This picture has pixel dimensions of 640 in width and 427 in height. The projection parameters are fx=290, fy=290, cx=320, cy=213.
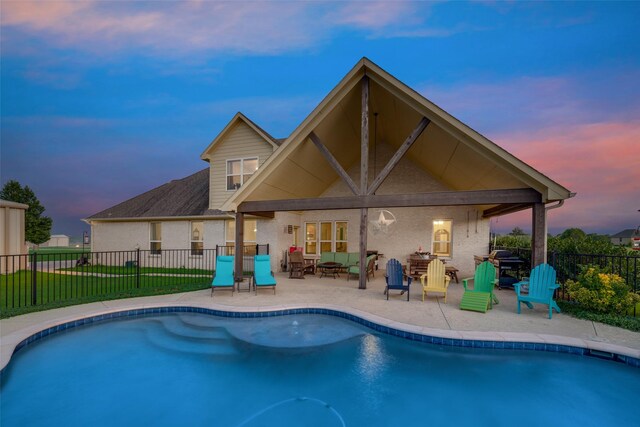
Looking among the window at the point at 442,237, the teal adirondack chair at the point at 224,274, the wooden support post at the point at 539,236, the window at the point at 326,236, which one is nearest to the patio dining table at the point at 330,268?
the window at the point at 326,236

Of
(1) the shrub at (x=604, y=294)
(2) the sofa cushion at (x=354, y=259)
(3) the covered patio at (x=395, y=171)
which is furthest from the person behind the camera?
(2) the sofa cushion at (x=354, y=259)

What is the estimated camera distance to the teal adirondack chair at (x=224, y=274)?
9.07 metres

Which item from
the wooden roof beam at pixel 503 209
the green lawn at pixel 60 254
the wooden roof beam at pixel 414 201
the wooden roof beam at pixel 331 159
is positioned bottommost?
the green lawn at pixel 60 254

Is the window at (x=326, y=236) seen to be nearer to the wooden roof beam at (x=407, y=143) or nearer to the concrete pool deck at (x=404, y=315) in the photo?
the concrete pool deck at (x=404, y=315)

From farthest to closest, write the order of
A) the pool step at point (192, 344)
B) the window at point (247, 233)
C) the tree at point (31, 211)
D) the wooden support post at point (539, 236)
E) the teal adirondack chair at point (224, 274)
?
the tree at point (31, 211) → the window at point (247, 233) → the teal adirondack chair at point (224, 274) → the wooden support post at point (539, 236) → the pool step at point (192, 344)

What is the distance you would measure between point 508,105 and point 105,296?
19503 mm

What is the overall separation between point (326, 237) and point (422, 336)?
33.9 feet

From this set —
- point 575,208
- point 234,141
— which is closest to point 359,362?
point 234,141

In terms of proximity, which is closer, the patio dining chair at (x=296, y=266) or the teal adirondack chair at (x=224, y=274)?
the teal adirondack chair at (x=224, y=274)

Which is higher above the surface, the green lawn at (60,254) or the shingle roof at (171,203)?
the shingle roof at (171,203)

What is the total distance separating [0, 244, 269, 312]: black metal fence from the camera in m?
8.51

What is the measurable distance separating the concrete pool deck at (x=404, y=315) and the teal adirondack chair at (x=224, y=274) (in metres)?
0.35

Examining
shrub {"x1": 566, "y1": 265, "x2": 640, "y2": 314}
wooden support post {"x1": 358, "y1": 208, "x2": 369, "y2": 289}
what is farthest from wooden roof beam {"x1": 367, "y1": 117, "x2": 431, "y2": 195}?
shrub {"x1": 566, "y1": 265, "x2": 640, "y2": 314}

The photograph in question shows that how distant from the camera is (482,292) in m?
7.54
